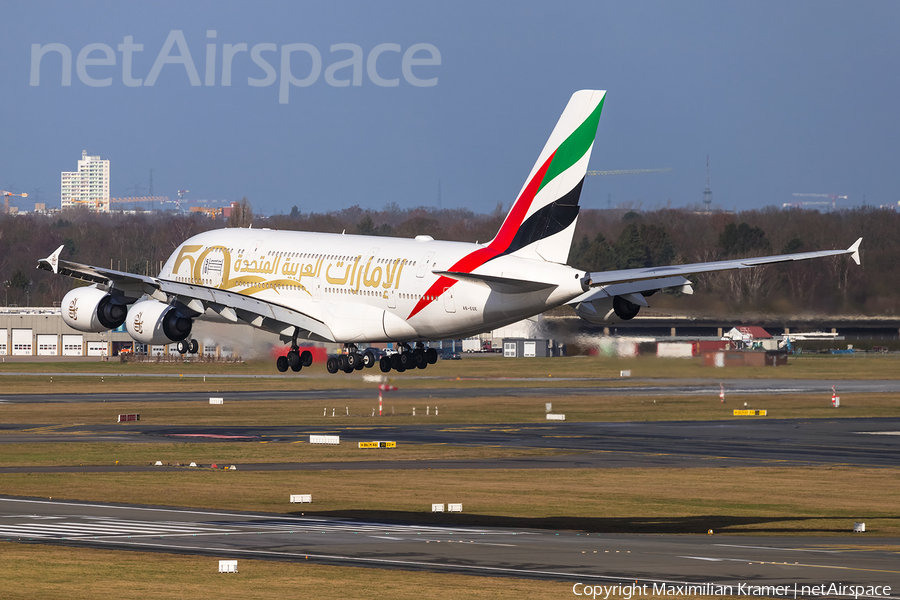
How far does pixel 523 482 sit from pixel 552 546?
21.2 metres

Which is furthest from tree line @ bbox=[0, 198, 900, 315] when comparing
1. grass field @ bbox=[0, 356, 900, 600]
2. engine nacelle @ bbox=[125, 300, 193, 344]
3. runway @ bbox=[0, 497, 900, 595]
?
runway @ bbox=[0, 497, 900, 595]

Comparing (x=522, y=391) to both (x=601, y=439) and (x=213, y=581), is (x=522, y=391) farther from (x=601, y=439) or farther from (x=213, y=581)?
(x=213, y=581)

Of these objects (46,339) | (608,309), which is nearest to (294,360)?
(608,309)

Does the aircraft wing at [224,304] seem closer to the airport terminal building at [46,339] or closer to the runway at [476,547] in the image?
the runway at [476,547]

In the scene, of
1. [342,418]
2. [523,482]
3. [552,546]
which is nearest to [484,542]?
[552,546]

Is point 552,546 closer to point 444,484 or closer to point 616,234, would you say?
point 444,484

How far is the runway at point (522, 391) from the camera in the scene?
107 metres

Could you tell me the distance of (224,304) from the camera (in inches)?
2445

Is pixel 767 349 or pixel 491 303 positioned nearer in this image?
pixel 491 303

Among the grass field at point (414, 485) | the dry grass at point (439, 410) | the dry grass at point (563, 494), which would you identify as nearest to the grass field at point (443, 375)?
the grass field at point (414, 485)

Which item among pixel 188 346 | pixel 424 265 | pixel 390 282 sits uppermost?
pixel 424 265

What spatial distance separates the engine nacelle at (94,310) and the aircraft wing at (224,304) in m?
0.72

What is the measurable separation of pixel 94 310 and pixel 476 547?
29623 mm

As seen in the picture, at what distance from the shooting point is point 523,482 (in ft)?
204
